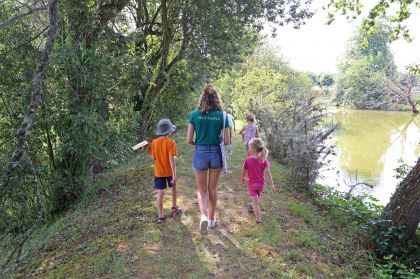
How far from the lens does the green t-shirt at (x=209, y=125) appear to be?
15.5 ft

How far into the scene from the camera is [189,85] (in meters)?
17.5

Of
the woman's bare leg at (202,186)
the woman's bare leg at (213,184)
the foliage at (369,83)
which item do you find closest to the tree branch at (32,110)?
the woman's bare leg at (202,186)

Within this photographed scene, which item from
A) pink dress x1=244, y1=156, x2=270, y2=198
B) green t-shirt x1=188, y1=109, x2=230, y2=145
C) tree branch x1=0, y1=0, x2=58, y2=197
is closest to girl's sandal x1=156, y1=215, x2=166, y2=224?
pink dress x1=244, y1=156, x2=270, y2=198

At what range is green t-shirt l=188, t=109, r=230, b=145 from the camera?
471 cm

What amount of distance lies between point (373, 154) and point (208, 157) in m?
17.4

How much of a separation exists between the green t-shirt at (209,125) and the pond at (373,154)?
4.61m

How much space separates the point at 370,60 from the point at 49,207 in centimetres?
5527

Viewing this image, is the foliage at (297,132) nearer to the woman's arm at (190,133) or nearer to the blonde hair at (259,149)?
the blonde hair at (259,149)

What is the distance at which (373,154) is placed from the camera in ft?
64.6

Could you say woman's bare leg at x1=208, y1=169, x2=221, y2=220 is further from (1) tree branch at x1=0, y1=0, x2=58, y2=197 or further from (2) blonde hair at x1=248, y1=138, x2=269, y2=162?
(1) tree branch at x1=0, y1=0, x2=58, y2=197

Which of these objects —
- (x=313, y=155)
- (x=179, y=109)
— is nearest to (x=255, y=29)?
(x=179, y=109)

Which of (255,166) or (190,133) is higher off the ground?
(190,133)

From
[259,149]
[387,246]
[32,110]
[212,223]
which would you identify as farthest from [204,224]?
[387,246]

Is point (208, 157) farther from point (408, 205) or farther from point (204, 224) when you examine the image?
point (408, 205)
